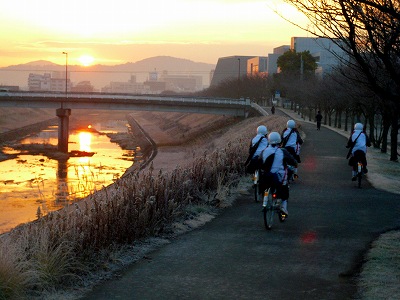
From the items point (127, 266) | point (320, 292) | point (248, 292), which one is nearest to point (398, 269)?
point (320, 292)

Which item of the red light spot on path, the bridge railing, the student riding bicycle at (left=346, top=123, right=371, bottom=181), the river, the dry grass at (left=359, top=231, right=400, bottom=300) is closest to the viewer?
the dry grass at (left=359, top=231, right=400, bottom=300)

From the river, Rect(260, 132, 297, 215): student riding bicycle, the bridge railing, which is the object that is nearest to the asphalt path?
Rect(260, 132, 297, 215): student riding bicycle

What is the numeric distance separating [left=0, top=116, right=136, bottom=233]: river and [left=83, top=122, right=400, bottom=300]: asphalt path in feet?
14.4

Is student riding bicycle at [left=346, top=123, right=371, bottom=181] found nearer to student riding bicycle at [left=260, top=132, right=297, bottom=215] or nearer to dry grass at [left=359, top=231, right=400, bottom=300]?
student riding bicycle at [left=260, top=132, right=297, bottom=215]

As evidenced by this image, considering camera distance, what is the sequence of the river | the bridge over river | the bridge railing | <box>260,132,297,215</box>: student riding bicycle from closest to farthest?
<box>260,132,297,215</box>: student riding bicycle
the river
the bridge railing
the bridge over river

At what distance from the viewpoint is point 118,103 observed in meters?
75.1

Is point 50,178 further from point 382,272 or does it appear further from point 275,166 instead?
point 382,272

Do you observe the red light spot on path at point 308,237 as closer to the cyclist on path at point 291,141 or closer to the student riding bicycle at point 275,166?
the student riding bicycle at point 275,166

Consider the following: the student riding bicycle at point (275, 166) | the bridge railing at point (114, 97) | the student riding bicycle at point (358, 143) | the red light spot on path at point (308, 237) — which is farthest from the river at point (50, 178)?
the student riding bicycle at point (358, 143)

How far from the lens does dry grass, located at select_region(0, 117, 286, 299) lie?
8.24 meters

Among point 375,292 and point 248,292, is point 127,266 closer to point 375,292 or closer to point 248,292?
point 248,292

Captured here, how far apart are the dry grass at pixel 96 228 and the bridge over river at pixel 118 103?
188 feet

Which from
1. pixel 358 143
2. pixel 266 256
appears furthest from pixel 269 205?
pixel 358 143

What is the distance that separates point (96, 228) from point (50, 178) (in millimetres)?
34893
